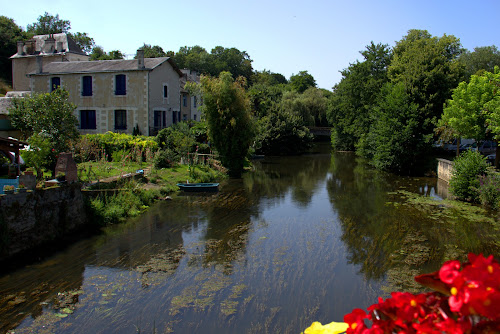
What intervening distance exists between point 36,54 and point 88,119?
2223cm

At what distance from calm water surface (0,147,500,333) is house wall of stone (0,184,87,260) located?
1.19m

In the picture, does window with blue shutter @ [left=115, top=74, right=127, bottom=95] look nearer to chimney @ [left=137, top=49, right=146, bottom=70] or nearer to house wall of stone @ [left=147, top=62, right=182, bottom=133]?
chimney @ [left=137, top=49, right=146, bottom=70]

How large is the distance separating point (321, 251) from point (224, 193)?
1115cm

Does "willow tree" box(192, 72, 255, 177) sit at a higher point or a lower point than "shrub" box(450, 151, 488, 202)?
higher

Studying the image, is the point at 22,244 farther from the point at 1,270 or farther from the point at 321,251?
the point at 321,251

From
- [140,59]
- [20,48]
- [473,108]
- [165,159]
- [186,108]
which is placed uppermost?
[20,48]

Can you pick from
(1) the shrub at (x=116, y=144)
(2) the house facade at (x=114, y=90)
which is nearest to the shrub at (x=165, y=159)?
Result: (1) the shrub at (x=116, y=144)

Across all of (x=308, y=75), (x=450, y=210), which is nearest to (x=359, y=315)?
(x=450, y=210)

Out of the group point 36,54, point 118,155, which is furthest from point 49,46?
point 118,155

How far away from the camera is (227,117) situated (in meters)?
28.9

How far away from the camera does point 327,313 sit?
9422 mm

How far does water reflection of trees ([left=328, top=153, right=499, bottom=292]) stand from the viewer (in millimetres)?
12312

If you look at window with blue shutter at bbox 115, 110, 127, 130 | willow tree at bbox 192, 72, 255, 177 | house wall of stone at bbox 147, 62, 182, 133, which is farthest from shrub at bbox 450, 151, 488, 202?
window with blue shutter at bbox 115, 110, 127, 130

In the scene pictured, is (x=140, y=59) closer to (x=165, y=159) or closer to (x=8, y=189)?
(x=165, y=159)
